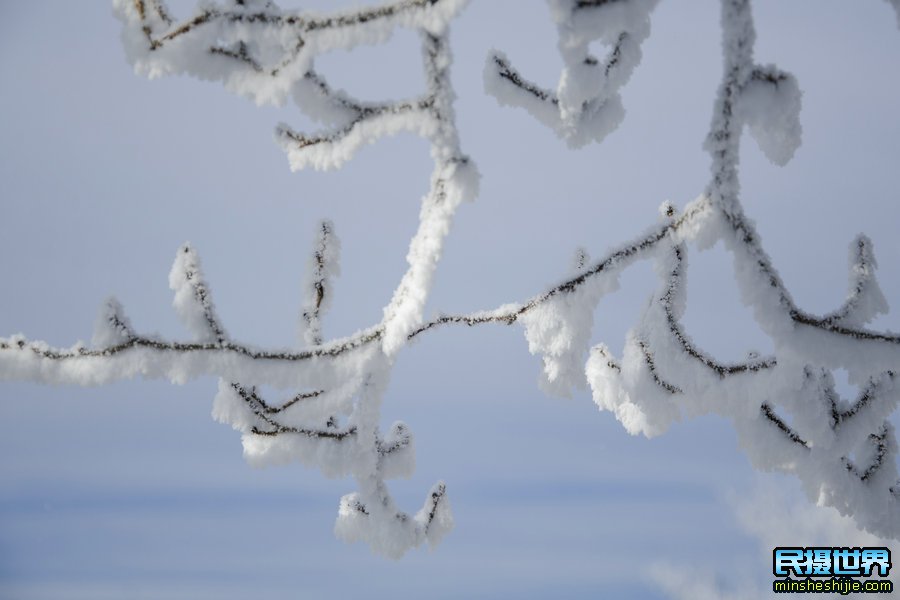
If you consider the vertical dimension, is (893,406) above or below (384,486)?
above

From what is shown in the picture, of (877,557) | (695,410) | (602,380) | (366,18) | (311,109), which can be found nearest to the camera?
(366,18)

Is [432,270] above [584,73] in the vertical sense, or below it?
below

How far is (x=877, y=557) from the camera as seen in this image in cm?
405

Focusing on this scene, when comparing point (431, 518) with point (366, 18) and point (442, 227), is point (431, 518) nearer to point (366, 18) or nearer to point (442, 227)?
point (442, 227)

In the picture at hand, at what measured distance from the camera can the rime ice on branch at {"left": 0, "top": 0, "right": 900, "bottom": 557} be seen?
7.45ft

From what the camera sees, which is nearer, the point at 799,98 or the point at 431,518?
the point at 799,98

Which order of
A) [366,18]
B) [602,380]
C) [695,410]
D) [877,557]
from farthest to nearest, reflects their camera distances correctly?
[877,557]
[602,380]
[695,410]
[366,18]

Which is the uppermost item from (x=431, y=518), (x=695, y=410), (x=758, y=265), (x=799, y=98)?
(x=799, y=98)

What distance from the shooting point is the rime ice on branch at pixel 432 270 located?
7.45 ft

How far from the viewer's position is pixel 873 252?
2939 millimetres

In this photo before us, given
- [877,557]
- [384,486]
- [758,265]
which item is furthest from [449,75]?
[877,557]

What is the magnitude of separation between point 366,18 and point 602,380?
1.72 metres

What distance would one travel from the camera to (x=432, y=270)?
2.38 metres

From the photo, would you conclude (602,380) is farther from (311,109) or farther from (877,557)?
(877,557)
